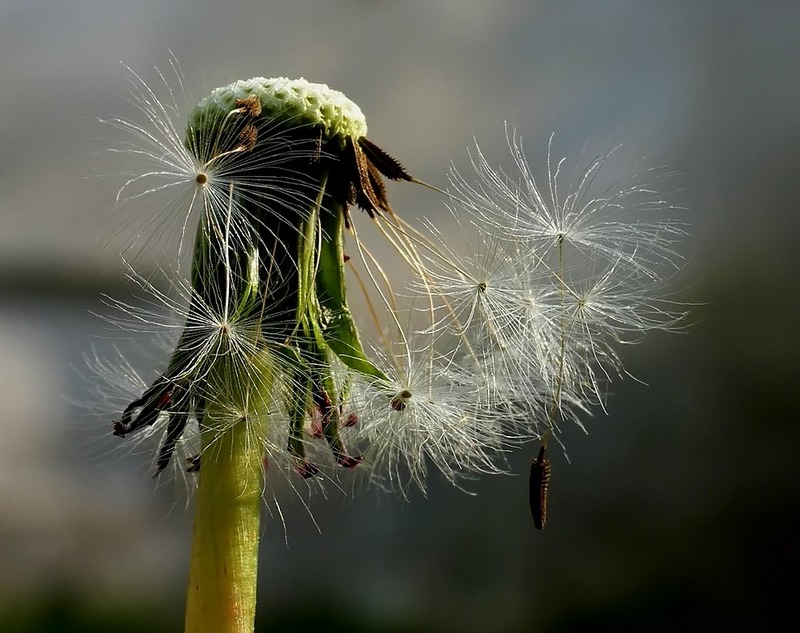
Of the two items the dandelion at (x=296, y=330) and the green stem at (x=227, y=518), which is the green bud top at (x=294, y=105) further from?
the green stem at (x=227, y=518)

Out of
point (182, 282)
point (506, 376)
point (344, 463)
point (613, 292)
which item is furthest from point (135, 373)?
point (613, 292)

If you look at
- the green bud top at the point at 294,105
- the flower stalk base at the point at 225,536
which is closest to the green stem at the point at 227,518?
the flower stalk base at the point at 225,536

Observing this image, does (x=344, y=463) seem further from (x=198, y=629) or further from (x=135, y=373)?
(x=135, y=373)

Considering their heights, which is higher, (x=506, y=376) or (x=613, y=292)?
(x=613, y=292)

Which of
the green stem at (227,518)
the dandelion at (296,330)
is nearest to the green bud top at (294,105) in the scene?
the dandelion at (296,330)

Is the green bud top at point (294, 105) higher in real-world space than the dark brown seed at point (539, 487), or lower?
higher

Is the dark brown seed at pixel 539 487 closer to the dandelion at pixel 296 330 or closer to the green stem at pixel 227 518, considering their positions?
the dandelion at pixel 296 330
